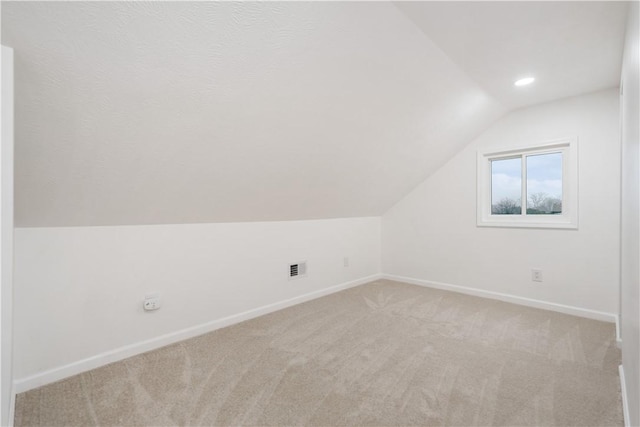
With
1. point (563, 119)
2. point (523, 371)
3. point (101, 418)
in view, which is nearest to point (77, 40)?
point (101, 418)

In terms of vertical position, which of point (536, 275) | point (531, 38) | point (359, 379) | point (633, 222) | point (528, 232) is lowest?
point (359, 379)

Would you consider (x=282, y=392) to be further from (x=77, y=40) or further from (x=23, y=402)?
(x=77, y=40)

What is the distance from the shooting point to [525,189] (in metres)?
3.16

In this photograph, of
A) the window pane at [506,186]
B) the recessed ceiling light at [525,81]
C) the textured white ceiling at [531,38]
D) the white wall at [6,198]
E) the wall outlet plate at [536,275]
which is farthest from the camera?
the window pane at [506,186]

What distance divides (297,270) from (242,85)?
2.01 m

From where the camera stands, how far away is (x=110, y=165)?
160cm

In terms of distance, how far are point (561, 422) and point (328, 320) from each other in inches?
63.4

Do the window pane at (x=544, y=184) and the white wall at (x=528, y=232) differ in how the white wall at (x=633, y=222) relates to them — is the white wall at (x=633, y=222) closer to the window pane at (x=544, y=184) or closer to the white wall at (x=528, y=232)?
the white wall at (x=528, y=232)

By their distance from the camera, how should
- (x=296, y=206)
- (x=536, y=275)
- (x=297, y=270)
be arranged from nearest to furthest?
(x=296, y=206) → (x=536, y=275) → (x=297, y=270)

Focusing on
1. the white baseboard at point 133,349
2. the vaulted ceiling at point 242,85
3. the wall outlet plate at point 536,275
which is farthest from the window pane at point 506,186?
the white baseboard at point 133,349

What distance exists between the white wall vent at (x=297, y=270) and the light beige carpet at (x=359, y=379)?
0.56m

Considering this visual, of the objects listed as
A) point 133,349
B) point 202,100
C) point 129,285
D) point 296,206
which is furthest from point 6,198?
point 296,206

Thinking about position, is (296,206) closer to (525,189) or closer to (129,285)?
(129,285)

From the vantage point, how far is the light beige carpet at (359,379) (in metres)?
1.41
